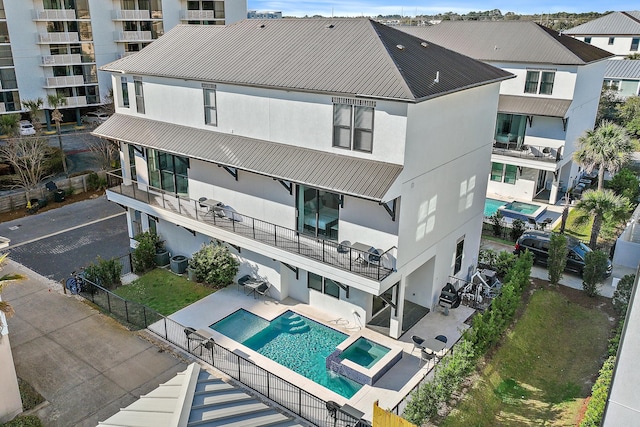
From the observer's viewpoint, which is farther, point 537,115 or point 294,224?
point 537,115

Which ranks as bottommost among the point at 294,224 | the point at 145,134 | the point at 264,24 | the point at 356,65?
the point at 294,224

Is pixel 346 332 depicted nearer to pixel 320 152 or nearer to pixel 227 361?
pixel 227 361

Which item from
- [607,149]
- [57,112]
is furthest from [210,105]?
[57,112]

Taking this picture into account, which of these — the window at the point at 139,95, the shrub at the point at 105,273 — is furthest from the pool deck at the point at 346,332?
the window at the point at 139,95

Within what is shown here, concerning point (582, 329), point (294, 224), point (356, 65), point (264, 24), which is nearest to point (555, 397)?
point (582, 329)

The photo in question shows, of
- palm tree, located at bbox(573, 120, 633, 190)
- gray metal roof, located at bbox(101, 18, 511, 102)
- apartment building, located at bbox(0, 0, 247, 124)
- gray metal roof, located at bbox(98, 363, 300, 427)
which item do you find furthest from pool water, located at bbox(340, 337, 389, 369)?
apartment building, located at bbox(0, 0, 247, 124)

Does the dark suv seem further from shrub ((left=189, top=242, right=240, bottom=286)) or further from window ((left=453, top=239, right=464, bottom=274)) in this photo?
shrub ((left=189, top=242, right=240, bottom=286))

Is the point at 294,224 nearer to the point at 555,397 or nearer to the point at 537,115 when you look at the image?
the point at 555,397
